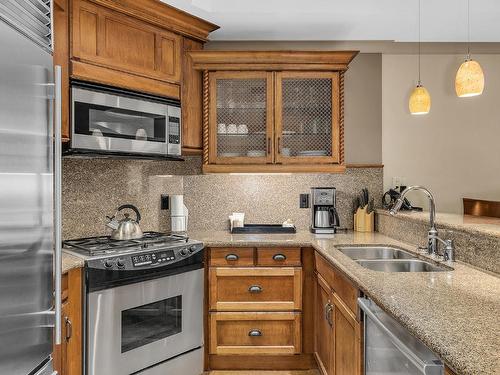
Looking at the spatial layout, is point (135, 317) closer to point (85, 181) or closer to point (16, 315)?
point (85, 181)

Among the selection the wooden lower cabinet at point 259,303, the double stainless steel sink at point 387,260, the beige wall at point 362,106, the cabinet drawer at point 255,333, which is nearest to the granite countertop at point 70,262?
the wooden lower cabinet at point 259,303

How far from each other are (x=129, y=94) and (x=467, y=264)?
2.17 m

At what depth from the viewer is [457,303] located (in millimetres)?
1479

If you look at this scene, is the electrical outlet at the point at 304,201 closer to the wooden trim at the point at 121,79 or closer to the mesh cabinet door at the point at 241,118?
the mesh cabinet door at the point at 241,118

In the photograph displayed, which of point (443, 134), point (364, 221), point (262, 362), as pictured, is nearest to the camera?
point (262, 362)

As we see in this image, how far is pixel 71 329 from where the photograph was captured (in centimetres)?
213

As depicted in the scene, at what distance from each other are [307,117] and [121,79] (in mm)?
1422

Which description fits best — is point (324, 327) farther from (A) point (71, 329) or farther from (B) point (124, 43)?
(B) point (124, 43)

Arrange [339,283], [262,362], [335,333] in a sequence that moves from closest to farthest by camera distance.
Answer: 1. [339,283]
2. [335,333]
3. [262,362]

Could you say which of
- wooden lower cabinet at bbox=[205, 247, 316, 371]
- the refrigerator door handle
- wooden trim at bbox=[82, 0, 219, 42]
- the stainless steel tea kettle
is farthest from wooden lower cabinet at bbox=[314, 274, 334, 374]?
wooden trim at bbox=[82, 0, 219, 42]

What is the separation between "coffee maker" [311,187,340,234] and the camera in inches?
132

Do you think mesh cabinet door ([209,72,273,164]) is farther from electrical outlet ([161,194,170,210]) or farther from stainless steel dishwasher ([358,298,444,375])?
stainless steel dishwasher ([358,298,444,375])

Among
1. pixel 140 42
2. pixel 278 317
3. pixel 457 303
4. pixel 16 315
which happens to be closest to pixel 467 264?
pixel 457 303

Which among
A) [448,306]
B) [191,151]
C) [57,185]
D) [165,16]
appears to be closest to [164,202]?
[191,151]
